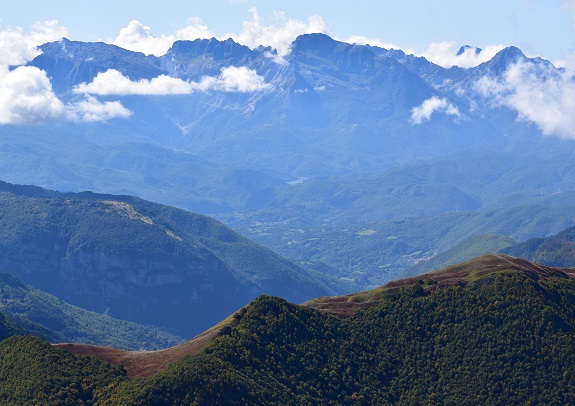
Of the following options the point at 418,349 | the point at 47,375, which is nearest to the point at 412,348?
the point at 418,349

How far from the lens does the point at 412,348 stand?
175250 mm

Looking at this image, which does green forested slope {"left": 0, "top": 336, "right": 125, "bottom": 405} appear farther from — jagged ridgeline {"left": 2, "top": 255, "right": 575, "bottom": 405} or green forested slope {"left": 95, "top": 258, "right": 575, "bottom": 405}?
green forested slope {"left": 95, "top": 258, "right": 575, "bottom": 405}

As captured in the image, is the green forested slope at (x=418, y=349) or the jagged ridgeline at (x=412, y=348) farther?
the green forested slope at (x=418, y=349)

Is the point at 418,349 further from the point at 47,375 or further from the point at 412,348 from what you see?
the point at 47,375

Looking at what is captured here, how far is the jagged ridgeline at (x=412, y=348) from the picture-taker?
157500 mm

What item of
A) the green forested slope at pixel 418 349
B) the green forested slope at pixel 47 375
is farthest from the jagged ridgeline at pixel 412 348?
the green forested slope at pixel 47 375

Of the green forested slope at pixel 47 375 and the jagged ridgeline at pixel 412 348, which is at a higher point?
the jagged ridgeline at pixel 412 348

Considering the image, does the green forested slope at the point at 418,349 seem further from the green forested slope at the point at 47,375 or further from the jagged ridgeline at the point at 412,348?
the green forested slope at the point at 47,375

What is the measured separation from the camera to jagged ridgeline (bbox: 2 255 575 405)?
517ft

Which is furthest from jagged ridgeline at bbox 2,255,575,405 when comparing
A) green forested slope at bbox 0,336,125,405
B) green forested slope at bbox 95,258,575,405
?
green forested slope at bbox 0,336,125,405

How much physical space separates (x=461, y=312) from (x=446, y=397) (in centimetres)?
2120

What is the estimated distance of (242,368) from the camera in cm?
15525

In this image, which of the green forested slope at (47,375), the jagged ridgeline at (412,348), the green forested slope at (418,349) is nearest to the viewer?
the green forested slope at (47,375)

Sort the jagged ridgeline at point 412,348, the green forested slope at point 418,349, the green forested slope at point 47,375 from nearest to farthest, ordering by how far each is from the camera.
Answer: the green forested slope at point 47,375 < the jagged ridgeline at point 412,348 < the green forested slope at point 418,349
